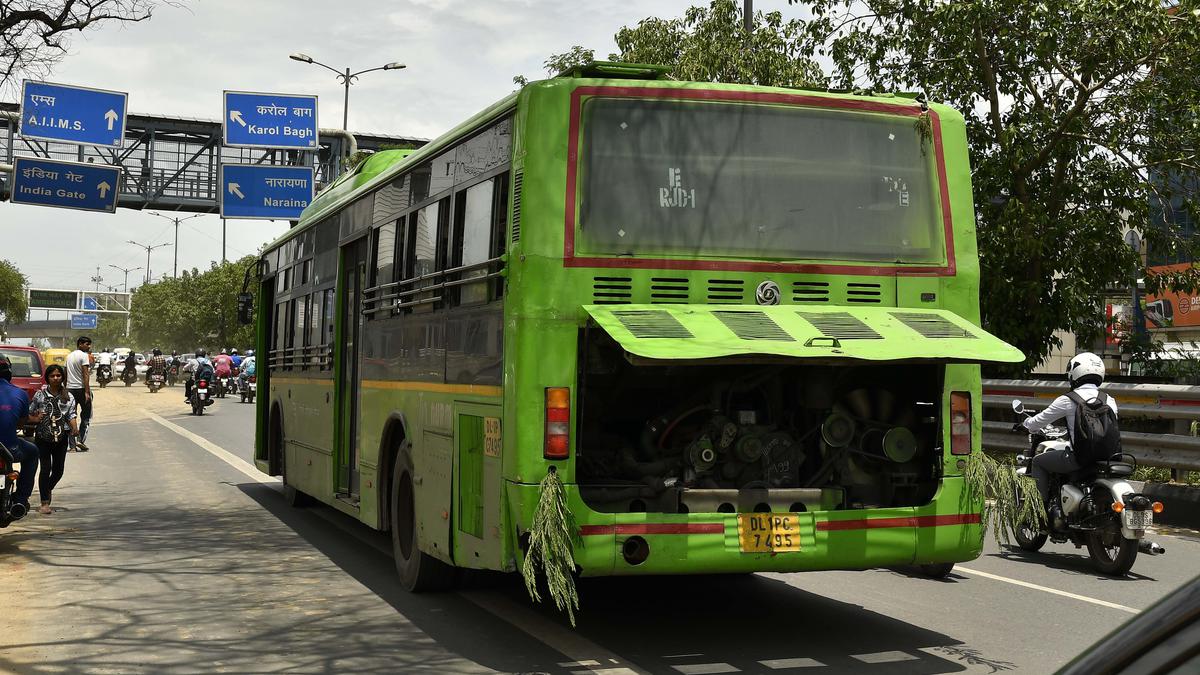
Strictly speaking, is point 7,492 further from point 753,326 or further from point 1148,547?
point 1148,547

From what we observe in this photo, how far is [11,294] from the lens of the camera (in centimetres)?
10475

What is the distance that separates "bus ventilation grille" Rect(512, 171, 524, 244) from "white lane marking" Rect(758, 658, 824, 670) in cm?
252

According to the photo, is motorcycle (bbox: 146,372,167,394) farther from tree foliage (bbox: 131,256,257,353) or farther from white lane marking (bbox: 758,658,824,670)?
white lane marking (bbox: 758,658,824,670)

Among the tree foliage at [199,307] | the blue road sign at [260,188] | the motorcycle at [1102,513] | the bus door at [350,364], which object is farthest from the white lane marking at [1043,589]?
the tree foliage at [199,307]

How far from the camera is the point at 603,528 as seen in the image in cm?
682

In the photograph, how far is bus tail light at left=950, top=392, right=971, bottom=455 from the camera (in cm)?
747

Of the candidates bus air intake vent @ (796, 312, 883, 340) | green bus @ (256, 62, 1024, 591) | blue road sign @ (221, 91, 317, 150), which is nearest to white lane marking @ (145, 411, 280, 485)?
blue road sign @ (221, 91, 317, 150)

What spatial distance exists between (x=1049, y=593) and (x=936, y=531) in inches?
85.8

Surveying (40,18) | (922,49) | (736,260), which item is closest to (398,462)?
(736,260)

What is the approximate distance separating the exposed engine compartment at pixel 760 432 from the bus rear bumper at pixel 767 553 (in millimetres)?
205

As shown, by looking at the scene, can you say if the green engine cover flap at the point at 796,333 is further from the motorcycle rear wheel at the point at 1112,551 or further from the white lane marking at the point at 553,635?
the motorcycle rear wheel at the point at 1112,551

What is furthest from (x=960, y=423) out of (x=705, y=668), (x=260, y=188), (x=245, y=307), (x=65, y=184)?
(x=65, y=184)

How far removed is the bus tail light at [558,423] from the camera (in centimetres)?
689

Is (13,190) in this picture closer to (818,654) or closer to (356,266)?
(356,266)
